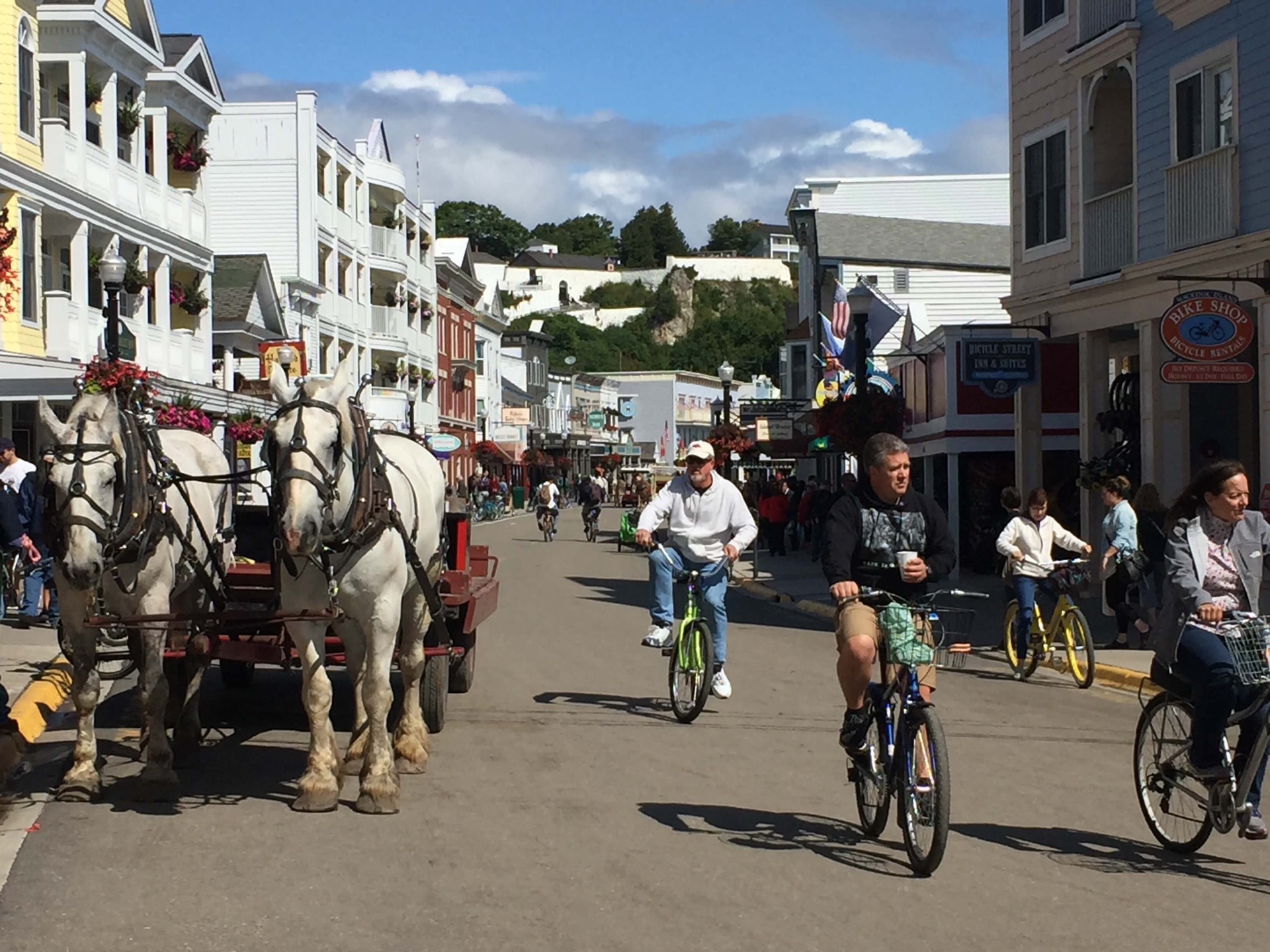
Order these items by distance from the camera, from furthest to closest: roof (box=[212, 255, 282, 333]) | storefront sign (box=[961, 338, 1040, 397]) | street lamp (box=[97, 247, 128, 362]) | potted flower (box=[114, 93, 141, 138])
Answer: roof (box=[212, 255, 282, 333]) < potted flower (box=[114, 93, 141, 138]) < storefront sign (box=[961, 338, 1040, 397]) < street lamp (box=[97, 247, 128, 362])

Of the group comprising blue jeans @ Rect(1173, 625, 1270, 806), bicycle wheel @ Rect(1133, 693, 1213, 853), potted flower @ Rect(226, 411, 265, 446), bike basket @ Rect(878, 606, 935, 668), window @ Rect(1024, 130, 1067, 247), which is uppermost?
window @ Rect(1024, 130, 1067, 247)

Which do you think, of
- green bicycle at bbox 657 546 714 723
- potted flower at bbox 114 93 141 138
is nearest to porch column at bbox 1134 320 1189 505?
green bicycle at bbox 657 546 714 723

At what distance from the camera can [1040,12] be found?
24.4 metres

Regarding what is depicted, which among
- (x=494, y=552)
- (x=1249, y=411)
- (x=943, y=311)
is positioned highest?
(x=943, y=311)

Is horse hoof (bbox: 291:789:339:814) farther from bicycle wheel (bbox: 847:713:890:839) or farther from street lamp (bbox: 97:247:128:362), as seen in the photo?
street lamp (bbox: 97:247:128:362)

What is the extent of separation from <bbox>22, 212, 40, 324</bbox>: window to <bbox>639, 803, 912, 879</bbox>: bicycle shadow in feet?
73.1

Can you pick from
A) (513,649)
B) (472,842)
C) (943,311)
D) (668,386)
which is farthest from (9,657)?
(668,386)

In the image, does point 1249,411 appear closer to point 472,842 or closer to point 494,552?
point 472,842

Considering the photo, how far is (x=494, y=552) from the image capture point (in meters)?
40.7

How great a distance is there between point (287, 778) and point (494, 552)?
A: 31435 millimetres

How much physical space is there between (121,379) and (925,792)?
697 centimetres

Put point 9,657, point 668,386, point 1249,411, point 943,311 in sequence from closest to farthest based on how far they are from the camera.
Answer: point 9,657, point 1249,411, point 943,311, point 668,386

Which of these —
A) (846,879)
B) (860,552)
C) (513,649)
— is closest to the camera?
(846,879)

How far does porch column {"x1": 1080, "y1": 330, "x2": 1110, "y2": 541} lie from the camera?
23078mm
